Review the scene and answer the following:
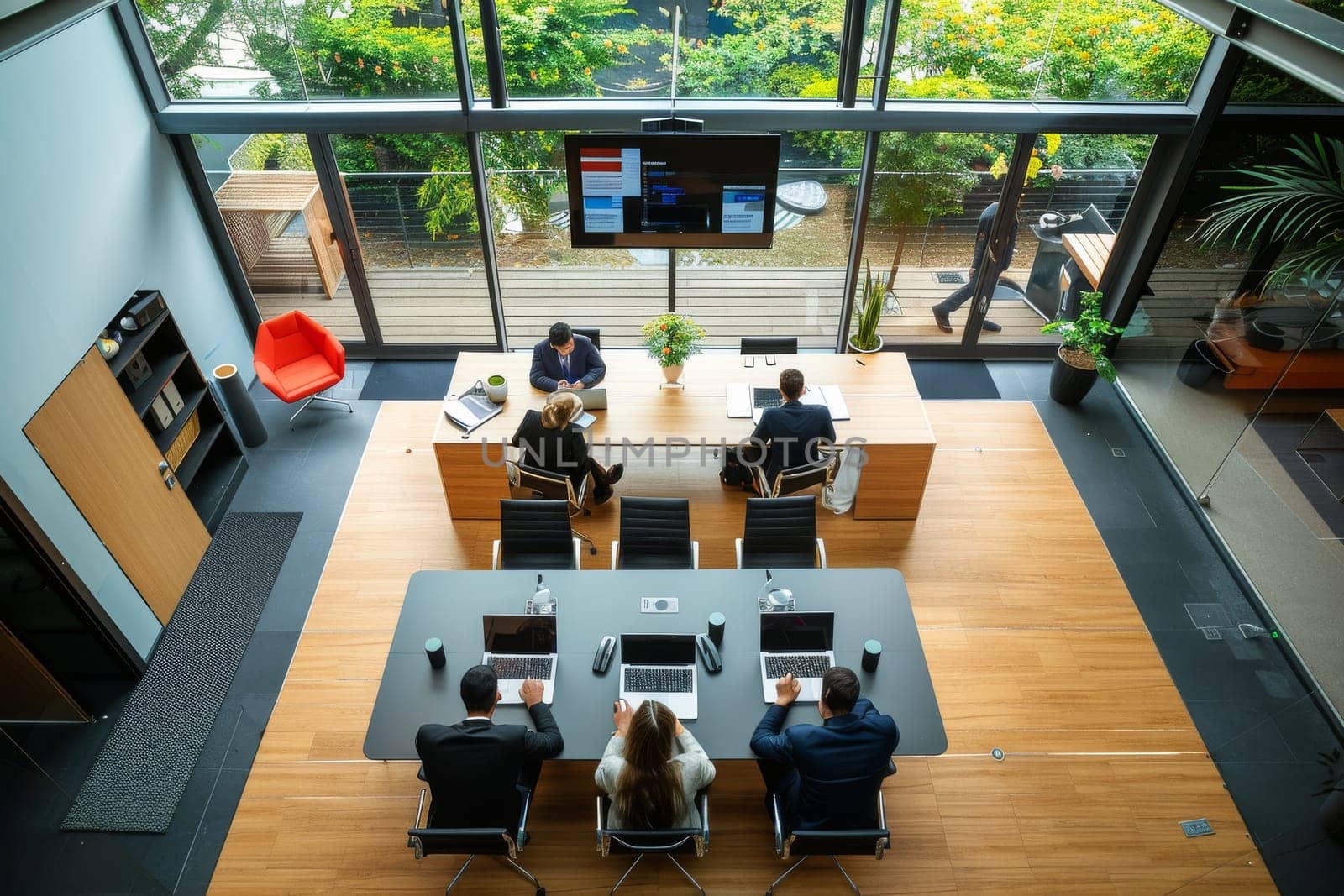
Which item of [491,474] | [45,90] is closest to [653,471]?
[491,474]

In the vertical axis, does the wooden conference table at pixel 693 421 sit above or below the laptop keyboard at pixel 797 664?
below

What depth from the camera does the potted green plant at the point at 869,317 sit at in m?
6.77

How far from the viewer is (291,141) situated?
655cm

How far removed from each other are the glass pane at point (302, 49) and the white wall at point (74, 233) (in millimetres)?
422

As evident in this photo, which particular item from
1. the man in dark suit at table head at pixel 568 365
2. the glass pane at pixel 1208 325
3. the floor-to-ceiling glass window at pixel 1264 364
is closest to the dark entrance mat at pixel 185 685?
the man in dark suit at table head at pixel 568 365

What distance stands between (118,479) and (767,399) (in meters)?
4.35

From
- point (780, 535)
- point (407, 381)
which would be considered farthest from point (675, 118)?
point (407, 381)

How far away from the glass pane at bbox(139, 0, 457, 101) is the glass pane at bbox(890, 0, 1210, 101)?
3.53 m

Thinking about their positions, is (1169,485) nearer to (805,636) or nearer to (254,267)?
(805,636)

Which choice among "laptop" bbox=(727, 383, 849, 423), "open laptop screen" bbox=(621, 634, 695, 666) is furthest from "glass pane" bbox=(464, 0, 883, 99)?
"open laptop screen" bbox=(621, 634, 695, 666)

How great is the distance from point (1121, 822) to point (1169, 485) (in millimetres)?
3120

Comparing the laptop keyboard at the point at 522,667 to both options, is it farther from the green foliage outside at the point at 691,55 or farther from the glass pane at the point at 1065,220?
the glass pane at the point at 1065,220

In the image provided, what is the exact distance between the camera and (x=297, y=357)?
7.10 meters

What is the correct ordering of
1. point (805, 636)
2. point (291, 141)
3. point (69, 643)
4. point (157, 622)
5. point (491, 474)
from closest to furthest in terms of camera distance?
point (805, 636) < point (69, 643) < point (157, 622) < point (491, 474) < point (291, 141)
